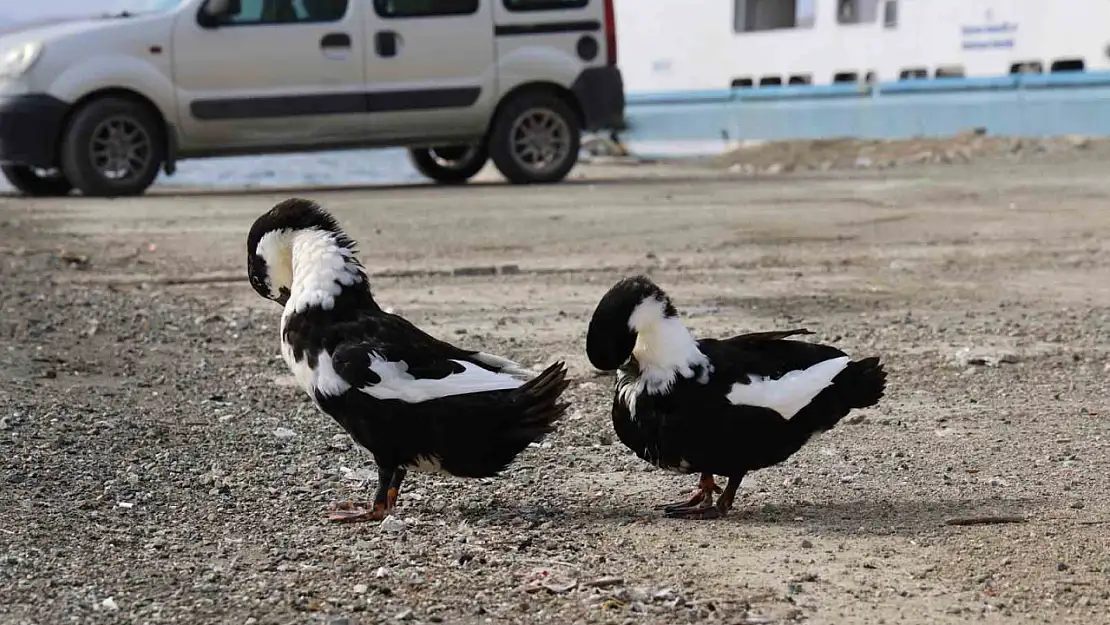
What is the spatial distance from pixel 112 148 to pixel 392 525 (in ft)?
31.3

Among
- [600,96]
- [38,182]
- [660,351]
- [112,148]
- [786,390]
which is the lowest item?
[38,182]

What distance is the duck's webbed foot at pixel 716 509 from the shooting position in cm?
386

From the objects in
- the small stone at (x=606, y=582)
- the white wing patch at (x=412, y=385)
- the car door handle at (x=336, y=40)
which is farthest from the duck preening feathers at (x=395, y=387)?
the car door handle at (x=336, y=40)

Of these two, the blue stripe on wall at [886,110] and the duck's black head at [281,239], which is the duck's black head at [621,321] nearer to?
the duck's black head at [281,239]

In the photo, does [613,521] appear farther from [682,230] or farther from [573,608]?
[682,230]

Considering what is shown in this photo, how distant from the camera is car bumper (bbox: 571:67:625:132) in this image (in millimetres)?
13945

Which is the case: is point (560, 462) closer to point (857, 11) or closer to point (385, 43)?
point (385, 43)

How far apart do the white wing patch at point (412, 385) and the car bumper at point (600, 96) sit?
1031 centimetres

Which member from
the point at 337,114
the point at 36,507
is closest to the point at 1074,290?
the point at 36,507

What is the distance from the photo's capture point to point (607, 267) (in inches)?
336

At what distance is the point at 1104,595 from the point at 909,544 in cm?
51

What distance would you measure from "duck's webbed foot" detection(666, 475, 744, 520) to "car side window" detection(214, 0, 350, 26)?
9.70 meters

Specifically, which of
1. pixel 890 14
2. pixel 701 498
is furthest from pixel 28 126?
pixel 890 14

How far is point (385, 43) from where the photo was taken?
13242 millimetres
